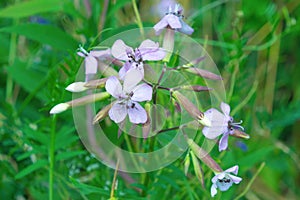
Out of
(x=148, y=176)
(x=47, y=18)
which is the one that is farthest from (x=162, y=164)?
(x=47, y=18)

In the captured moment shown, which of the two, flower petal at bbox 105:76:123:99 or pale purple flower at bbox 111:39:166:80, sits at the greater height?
pale purple flower at bbox 111:39:166:80

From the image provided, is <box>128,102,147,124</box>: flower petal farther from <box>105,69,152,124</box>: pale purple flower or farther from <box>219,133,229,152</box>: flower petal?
<box>219,133,229,152</box>: flower petal

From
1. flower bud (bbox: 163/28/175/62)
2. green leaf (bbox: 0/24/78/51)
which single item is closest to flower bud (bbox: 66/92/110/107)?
flower bud (bbox: 163/28/175/62)

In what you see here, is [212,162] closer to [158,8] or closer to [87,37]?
[87,37]

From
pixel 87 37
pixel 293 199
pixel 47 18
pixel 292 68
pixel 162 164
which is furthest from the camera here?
pixel 292 68

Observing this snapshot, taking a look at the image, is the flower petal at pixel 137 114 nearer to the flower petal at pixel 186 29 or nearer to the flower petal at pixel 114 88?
the flower petal at pixel 114 88

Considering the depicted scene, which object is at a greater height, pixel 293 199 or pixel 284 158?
pixel 284 158

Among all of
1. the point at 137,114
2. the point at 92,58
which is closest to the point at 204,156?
the point at 137,114

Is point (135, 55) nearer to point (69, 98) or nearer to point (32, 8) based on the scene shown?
point (69, 98)
